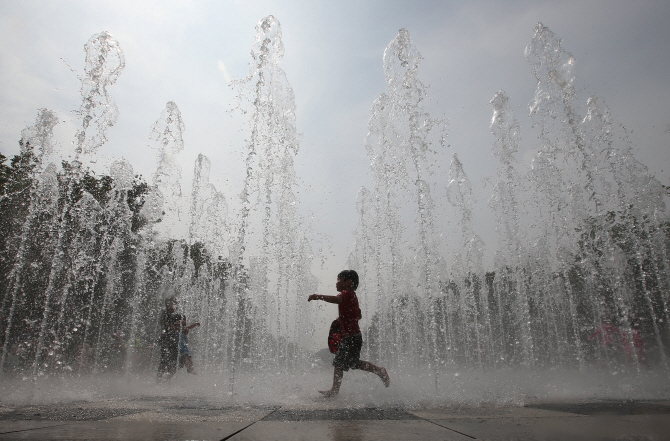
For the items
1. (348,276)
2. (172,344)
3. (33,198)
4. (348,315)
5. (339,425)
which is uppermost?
(33,198)

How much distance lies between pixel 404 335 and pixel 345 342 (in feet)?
49.0

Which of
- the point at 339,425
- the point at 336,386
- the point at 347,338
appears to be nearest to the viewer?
the point at 339,425

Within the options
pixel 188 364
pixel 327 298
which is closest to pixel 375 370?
pixel 327 298

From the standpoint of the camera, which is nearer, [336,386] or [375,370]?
[336,386]

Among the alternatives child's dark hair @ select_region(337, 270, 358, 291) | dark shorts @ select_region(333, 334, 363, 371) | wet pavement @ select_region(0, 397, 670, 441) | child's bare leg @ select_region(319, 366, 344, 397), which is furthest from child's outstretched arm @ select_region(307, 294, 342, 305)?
wet pavement @ select_region(0, 397, 670, 441)

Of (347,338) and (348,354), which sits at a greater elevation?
(347,338)

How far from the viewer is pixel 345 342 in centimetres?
416

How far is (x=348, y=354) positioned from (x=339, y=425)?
72.8 inches

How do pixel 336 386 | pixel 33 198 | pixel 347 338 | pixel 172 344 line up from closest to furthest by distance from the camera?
pixel 336 386 < pixel 347 338 < pixel 172 344 < pixel 33 198

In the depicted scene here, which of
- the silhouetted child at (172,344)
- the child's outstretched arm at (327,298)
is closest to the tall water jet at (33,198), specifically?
the silhouetted child at (172,344)

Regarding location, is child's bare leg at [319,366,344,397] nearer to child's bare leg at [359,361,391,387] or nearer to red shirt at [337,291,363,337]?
child's bare leg at [359,361,391,387]

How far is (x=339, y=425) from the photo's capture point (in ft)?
7.59

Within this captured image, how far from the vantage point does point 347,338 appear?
165 inches

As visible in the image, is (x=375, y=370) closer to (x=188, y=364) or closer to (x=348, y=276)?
(x=348, y=276)
